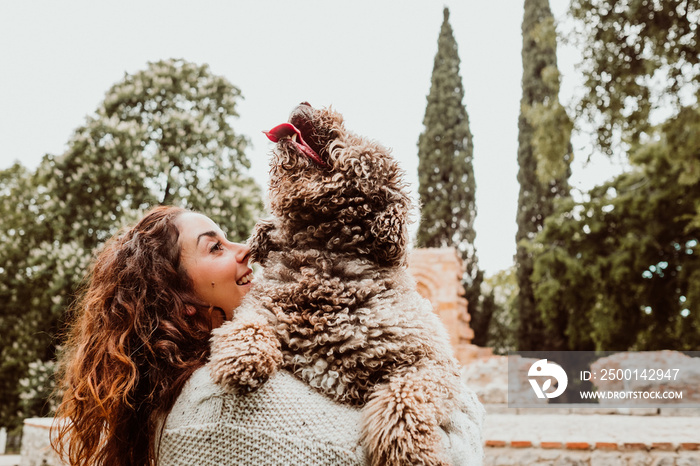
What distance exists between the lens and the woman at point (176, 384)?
1.57 meters

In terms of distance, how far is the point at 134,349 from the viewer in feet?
6.66

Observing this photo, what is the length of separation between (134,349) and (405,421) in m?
1.06

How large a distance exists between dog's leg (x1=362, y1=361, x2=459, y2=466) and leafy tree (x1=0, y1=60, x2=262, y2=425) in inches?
355

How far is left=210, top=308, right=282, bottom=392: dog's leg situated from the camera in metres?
1.54

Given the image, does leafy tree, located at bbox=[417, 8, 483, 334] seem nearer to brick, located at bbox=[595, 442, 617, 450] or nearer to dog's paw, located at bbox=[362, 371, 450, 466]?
brick, located at bbox=[595, 442, 617, 450]

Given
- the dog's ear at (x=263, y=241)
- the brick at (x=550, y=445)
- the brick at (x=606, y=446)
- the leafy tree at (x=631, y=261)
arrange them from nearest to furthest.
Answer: the dog's ear at (x=263, y=241)
the brick at (x=606, y=446)
the brick at (x=550, y=445)
the leafy tree at (x=631, y=261)

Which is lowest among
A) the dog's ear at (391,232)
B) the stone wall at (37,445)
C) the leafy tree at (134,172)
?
the stone wall at (37,445)

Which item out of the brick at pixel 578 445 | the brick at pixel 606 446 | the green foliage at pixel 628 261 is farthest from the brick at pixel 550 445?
the green foliage at pixel 628 261

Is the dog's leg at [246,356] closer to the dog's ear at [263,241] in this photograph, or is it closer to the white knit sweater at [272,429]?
the white knit sweater at [272,429]

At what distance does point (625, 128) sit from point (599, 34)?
5.07ft

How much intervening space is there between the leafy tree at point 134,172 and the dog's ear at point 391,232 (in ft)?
29.0
